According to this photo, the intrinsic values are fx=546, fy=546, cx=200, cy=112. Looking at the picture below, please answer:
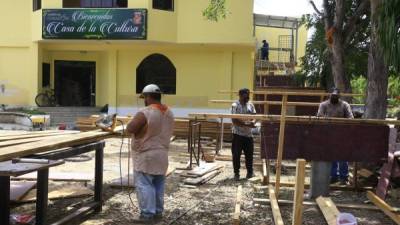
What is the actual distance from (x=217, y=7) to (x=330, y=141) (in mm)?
9005

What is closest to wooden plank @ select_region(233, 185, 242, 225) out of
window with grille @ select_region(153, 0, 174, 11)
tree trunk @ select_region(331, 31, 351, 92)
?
tree trunk @ select_region(331, 31, 351, 92)

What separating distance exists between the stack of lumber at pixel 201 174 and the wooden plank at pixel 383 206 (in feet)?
9.42

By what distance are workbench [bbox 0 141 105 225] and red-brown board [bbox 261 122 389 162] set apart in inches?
95.3

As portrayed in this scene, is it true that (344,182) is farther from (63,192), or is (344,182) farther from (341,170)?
(63,192)

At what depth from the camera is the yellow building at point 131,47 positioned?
21766 millimetres

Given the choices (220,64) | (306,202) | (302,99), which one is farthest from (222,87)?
(306,202)

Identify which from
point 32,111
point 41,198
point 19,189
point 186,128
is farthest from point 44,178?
point 32,111

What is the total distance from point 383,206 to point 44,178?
14.9 feet

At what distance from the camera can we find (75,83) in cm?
2572

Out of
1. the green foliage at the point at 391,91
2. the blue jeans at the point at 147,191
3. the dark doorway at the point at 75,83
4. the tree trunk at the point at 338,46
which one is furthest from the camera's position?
the dark doorway at the point at 75,83

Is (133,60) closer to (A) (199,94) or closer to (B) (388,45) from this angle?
(A) (199,94)

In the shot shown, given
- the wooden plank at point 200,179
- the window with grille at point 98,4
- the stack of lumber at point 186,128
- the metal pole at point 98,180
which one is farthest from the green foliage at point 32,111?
the metal pole at point 98,180

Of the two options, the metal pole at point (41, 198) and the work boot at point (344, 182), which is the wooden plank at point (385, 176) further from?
the metal pole at point (41, 198)

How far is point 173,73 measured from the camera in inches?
930
